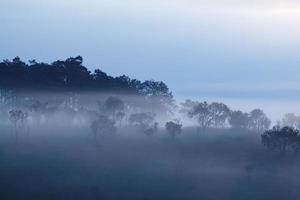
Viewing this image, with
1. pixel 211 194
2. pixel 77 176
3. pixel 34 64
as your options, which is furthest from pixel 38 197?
pixel 34 64

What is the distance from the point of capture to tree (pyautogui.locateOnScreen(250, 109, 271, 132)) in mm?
137250

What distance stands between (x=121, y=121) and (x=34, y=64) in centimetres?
1782

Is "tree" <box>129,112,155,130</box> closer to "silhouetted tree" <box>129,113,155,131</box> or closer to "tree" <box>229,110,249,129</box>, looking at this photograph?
"silhouetted tree" <box>129,113,155,131</box>

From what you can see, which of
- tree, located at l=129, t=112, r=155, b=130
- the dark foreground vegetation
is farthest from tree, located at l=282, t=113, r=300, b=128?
tree, located at l=129, t=112, r=155, b=130

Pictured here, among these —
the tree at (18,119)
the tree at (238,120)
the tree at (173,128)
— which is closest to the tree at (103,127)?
the tree at (173,128)

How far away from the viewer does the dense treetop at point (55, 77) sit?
431ft

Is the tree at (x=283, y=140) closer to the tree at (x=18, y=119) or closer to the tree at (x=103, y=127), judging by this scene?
the tree at (x=103, y=127)

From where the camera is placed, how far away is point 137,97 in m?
143

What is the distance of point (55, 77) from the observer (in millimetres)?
133500

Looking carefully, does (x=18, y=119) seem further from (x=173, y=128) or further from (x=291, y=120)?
(x=291, y=120)

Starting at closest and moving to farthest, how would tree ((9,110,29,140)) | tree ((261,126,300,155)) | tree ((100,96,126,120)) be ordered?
tree ((261,126,300,155)), tree ((9,110,29,140)), tree ((100,96,126,120))

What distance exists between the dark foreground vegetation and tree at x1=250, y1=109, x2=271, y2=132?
172mm

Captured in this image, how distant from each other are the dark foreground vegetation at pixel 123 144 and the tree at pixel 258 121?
172 mm

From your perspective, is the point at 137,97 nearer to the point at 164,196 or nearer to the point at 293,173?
the point at 293,173
